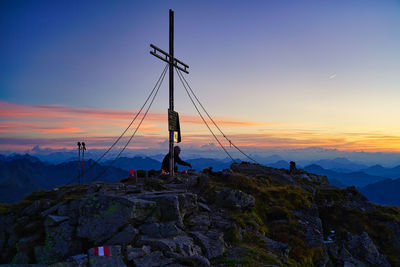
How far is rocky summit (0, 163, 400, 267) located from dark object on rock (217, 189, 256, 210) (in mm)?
65

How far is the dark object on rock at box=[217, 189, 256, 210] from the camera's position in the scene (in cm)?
1603

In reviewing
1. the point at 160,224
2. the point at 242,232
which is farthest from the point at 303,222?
the point at 160,224

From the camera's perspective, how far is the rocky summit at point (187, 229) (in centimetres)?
1036

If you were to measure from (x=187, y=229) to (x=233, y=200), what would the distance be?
470 centimetres

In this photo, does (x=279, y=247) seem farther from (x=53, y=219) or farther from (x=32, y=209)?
(x=32, y=209)

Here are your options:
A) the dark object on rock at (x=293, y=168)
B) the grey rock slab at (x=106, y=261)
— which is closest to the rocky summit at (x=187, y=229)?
the grey rock slab at (x=106, y=261)

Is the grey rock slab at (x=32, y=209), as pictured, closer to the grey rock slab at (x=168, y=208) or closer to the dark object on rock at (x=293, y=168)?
the grey rock slab at (x=168, y=208)

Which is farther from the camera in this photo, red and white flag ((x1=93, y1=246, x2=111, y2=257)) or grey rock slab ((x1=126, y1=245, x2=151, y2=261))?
grey rock slab ((x1=126, y1=245, x2=151, y2=261))

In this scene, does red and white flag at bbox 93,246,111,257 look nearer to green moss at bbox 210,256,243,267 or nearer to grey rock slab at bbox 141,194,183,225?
grey rock slab at bbox 141,194,183,225

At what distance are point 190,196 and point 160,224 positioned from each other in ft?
10.9

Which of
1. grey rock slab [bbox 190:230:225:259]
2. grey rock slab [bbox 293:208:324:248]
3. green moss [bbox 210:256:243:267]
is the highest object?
grey rock slab [bbox 190:230:225:259]

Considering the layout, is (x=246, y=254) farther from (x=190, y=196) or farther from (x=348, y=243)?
(x=348, y=243)

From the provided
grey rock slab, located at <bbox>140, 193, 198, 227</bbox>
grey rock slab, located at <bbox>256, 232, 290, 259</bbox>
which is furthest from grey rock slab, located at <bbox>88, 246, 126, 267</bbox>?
grey rock slab, located at <bbox>256, 232, 290, 259</bbox>

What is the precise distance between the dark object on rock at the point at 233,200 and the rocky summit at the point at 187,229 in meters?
0.07
